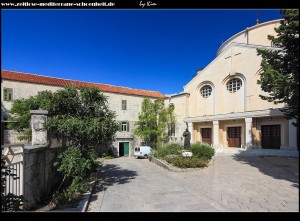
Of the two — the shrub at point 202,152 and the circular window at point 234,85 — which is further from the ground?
the circular window at point 234,85

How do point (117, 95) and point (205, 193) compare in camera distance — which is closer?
point (205, 193)

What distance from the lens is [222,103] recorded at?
78.9ft

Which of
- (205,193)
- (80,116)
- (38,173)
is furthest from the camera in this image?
(80,116)

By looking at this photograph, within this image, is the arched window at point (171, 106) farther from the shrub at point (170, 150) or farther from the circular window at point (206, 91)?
the shrub at point (170, 150)

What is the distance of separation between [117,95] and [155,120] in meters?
6.15

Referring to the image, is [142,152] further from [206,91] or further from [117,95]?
[206,91]

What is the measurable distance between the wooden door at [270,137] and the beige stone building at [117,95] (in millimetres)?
14924

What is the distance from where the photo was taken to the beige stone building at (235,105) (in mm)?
19953

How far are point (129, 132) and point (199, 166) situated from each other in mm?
17803

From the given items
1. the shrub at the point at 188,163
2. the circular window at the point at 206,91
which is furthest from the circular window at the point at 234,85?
the shrub at the point at 188,163

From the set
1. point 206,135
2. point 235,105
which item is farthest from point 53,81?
point 235,105

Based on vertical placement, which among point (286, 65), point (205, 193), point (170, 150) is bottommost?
point (205, 193)

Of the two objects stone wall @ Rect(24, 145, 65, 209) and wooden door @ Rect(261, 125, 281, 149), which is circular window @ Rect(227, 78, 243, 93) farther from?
stone wall @ Rect(24, 145, 65, 209)
